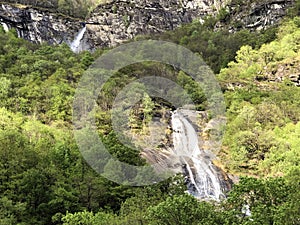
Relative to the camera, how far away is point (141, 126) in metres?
43.1

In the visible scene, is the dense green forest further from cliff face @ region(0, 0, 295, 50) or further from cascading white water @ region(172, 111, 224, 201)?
cliff face @ region(0, 0, 295, 50)

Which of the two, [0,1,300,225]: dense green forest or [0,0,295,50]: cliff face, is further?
[0,0,295,50]: cliff face

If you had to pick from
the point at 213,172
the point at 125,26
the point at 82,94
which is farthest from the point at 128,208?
the point at 125,26

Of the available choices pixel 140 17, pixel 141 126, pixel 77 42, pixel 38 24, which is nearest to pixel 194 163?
pixel 141 126

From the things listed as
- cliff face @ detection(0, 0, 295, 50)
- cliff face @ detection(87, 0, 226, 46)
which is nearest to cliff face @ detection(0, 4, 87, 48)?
cliff face @ detection(0, 0, 295, 50)

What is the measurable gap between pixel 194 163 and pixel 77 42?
7066cm

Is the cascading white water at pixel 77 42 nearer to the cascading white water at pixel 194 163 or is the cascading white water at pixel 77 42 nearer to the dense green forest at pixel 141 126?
the dense green forest at pixel 141 126

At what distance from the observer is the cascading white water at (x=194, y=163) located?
33.2m

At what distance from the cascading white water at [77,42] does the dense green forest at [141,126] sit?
26.6 meters

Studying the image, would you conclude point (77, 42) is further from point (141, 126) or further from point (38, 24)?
point (141, 126)

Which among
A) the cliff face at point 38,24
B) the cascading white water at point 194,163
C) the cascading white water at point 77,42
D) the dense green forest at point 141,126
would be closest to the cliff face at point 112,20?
the cliff face at point 38,24

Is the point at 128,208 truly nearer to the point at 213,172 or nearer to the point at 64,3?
the point at 213,172

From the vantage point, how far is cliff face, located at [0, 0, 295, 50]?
9388cm

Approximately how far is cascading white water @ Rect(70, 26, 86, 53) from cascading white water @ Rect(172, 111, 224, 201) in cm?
5823
